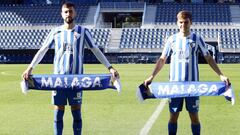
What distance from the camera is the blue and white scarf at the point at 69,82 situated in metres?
6.38

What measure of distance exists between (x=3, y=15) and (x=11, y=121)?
37.7m

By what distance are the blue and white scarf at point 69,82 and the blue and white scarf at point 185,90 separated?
1.38ft

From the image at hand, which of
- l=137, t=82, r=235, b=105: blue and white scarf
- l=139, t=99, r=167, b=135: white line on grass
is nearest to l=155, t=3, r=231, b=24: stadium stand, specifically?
l=139, t=99, r=167, b=135: white line on grass

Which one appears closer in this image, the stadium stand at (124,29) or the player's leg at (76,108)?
the player's leg at (76,108)

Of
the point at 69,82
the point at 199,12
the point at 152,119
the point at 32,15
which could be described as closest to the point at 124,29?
the point at 199,12

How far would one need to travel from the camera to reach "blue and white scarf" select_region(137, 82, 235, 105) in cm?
627

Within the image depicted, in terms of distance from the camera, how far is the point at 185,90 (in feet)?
20.5

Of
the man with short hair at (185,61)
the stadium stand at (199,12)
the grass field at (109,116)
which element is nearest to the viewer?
the man with short hair at (185,61)

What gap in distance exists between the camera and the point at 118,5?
4528cm

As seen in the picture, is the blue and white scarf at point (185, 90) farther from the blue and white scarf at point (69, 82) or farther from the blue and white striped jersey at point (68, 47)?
the blue and white striped jersey at point (68, 47)

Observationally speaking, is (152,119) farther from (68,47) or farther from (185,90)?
(68,47)

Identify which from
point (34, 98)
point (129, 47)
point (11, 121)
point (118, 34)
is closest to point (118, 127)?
point (11, 121)

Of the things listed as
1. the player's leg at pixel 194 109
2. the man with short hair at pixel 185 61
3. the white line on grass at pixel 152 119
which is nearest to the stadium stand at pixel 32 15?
the white line on grass at pixel 152 119

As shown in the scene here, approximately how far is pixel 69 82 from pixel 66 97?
0.23 metres
